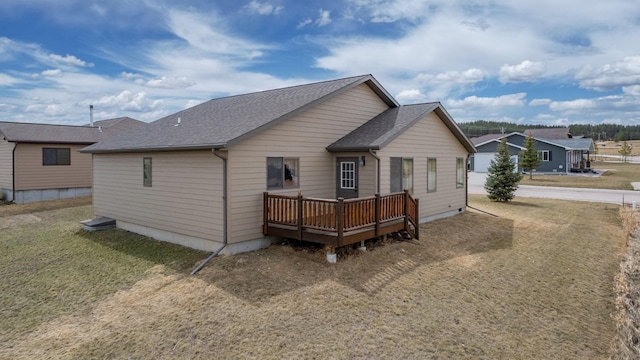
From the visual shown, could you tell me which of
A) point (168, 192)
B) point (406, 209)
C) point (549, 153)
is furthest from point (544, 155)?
point (168, 192)

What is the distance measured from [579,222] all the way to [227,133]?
13830 millimetres

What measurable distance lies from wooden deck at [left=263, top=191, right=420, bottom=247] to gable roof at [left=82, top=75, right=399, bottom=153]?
192 cm

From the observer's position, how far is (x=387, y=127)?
1212 centimetres

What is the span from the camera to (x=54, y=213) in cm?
1605

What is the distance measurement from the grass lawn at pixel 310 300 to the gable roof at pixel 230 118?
289cm

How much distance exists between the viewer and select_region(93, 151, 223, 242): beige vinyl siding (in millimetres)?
9336

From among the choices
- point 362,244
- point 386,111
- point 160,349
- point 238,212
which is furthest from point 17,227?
point 386,111

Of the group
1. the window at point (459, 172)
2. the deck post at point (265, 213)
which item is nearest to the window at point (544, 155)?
the window at point (459, 172)

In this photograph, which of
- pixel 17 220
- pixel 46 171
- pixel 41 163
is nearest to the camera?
pixel 17 220

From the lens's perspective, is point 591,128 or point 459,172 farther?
point 591,128

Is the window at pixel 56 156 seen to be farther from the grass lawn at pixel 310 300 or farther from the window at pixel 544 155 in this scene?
the window at pixel 544 155

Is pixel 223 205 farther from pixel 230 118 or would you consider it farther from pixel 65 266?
pixel 65 266

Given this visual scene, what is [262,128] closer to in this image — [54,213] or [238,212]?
[238,212]

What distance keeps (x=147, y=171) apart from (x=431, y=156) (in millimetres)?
9605
